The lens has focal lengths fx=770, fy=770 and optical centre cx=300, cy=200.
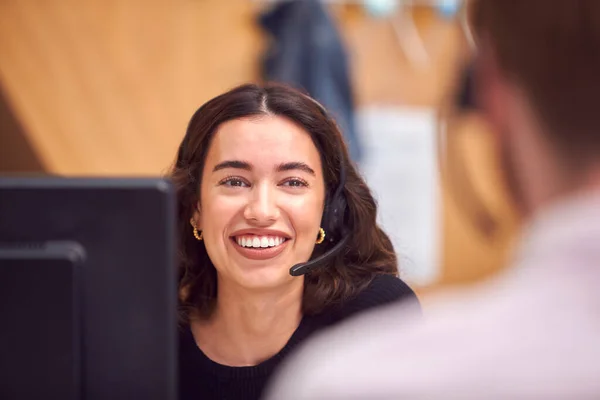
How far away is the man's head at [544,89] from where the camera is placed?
0.55m

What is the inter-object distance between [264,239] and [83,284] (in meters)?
0.49

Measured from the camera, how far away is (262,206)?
4.00 ft

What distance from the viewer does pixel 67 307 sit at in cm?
78

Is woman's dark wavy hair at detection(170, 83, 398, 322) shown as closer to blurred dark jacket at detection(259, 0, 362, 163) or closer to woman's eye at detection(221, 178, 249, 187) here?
woman's eye at detection(221, 178, 249, 187)

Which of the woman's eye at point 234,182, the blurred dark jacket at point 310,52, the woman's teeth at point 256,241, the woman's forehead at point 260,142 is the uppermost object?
the blurred dark jacket at point 310,52

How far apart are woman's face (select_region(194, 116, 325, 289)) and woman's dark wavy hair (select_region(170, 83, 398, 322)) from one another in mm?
21

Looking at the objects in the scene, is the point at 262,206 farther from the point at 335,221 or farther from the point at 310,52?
the point at 310,52

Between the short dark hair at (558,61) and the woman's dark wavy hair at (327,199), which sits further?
the woman's dark wavy hair at (327,199)

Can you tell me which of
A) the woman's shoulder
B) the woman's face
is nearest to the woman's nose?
the woman's face

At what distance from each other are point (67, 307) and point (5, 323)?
2.9 inches

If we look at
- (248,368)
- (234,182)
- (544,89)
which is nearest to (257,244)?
(234,182)

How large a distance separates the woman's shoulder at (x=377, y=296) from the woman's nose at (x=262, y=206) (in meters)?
0.22

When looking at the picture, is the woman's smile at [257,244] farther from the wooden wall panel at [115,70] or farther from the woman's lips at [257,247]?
the wooden wall panel at [115,70]

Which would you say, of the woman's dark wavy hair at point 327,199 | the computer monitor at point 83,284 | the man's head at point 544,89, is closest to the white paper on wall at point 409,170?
the woman's dark wavy hair at point 327,199
